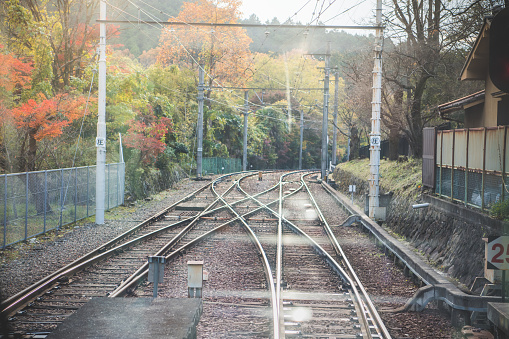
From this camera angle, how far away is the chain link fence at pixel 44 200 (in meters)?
12.8

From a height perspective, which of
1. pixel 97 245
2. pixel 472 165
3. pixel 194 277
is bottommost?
pixel 97 245

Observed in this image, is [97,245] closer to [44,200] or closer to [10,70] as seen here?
[44,200]

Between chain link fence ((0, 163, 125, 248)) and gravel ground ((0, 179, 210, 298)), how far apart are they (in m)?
0.32

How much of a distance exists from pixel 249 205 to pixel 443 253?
12188mm

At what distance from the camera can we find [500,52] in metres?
5.57

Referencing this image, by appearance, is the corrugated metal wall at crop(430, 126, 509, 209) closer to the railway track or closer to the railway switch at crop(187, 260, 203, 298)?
the railway track

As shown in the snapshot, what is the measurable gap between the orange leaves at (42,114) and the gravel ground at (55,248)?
319cm

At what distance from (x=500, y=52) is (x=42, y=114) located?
13239mm

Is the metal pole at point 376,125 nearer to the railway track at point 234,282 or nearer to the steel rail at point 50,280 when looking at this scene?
the railway track at point 234,282

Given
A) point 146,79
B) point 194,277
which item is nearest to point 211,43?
point 146,79

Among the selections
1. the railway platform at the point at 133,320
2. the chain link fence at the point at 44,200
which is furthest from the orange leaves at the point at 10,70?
the railway platform at the point at 133,320

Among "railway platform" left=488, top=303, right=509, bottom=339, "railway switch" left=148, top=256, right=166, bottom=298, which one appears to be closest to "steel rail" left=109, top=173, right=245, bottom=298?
"railway switch" left=148, top=256, right=166, bottom=298

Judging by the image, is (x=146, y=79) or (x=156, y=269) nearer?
(x=156, y=269)

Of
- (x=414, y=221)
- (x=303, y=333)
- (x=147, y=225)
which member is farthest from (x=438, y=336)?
(x=147, y=225)
